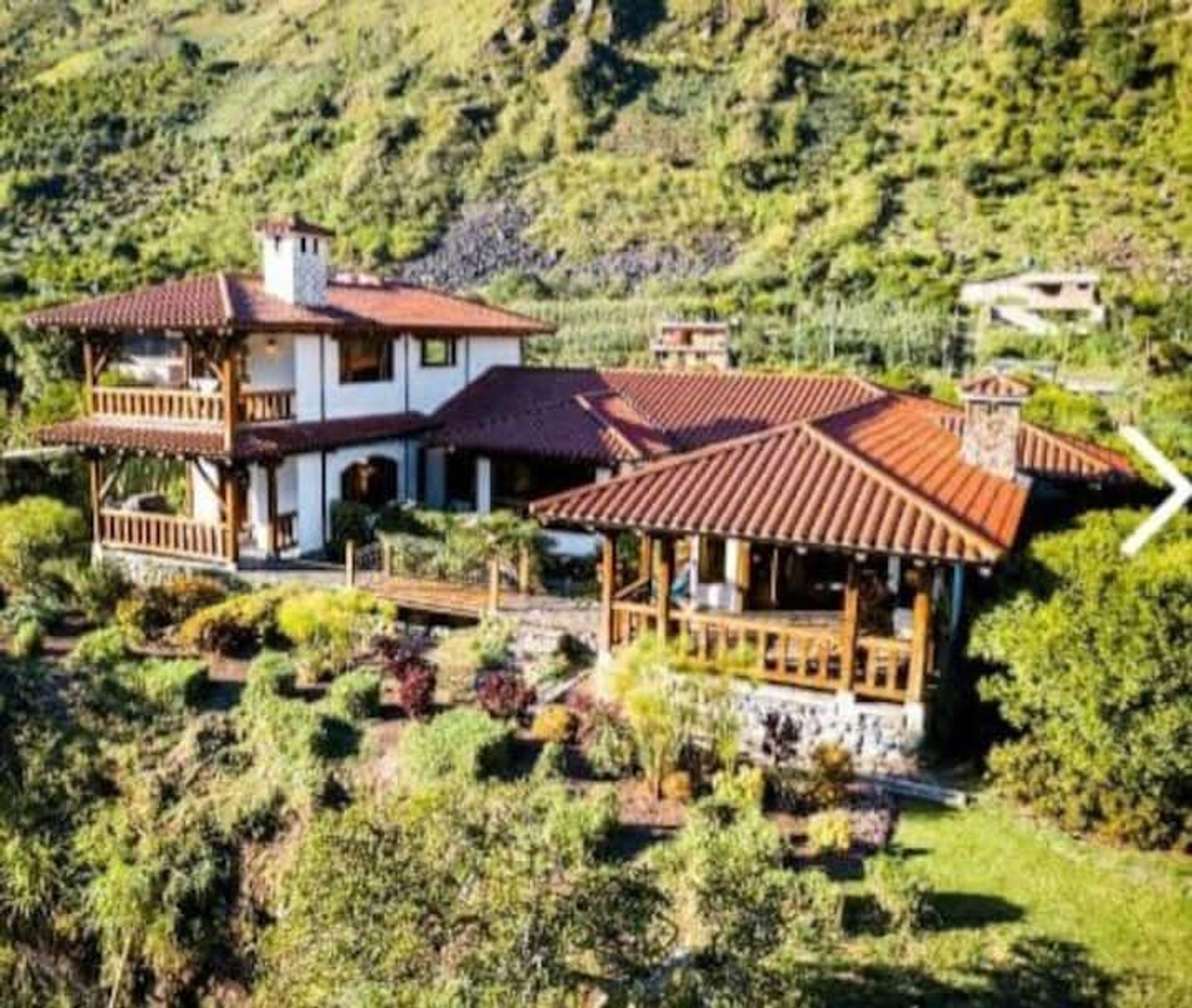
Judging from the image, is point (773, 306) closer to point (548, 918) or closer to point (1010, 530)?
point (1010, 530)

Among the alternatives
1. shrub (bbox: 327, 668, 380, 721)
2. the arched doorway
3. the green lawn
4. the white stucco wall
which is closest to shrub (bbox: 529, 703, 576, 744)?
shrub (bbox: 327, 668, 380, 721)

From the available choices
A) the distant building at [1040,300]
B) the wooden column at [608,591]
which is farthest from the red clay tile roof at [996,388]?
the distant building at [1040,300]

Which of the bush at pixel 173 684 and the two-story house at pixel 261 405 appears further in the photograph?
the two-story house at pixel 261 405

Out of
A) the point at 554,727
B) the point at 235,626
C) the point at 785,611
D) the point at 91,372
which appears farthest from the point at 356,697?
the point at 91,372

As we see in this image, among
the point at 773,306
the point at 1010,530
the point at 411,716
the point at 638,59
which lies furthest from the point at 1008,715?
the point at 638,59

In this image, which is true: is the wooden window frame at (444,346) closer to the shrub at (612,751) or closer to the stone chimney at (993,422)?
the stone chimney at (993,422)
